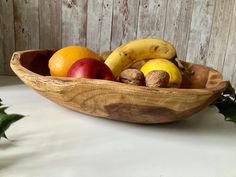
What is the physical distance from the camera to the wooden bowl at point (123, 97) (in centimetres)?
48

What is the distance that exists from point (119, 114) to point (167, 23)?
0.54 meters

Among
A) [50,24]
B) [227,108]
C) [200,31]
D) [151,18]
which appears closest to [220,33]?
[200,31]

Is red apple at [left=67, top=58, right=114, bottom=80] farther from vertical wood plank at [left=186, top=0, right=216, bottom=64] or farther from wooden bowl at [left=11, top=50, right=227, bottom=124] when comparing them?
vertical wood plank at [left=186, top=0, right=216, bottom=64]

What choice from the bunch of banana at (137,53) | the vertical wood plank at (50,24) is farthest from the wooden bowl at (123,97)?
the vertical wood plank at (50,24)

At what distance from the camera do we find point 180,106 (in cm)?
50

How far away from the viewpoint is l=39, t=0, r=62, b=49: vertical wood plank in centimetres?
95

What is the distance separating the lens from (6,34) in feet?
3.19

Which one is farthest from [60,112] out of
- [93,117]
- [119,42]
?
[119,42]

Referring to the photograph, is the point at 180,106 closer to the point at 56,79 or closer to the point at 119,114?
the point at 119,114

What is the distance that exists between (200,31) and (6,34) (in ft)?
2.08

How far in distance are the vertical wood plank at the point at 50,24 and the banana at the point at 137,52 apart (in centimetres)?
36

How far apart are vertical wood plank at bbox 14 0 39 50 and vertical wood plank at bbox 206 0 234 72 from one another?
1.90ft

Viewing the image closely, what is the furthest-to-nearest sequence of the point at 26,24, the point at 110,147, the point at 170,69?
the point at 26,24 < the point at 170,69 < the point at 110,147

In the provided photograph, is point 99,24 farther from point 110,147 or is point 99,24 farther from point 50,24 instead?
point 110,147
